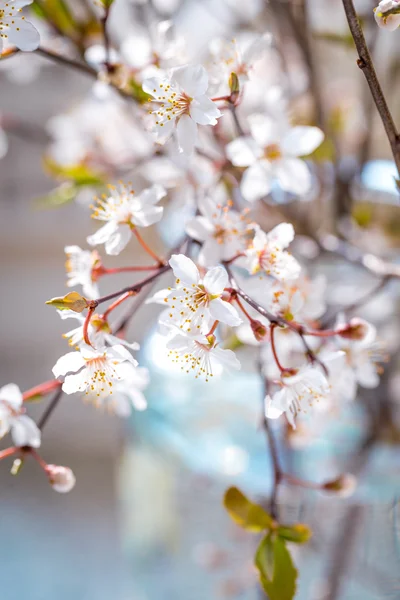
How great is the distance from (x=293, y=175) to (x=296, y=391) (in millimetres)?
131

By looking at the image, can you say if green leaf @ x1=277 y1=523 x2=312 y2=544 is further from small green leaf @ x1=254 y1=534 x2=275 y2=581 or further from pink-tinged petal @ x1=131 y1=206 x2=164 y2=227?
pink-tinged petal @ x1=131 y1=206 x2=164 y2=227

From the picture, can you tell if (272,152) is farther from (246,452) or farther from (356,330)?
(246,452)

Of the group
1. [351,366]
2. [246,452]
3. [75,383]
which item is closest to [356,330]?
[351,366]

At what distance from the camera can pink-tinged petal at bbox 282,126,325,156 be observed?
356 millimetres

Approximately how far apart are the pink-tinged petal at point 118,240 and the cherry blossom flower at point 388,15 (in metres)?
0.14

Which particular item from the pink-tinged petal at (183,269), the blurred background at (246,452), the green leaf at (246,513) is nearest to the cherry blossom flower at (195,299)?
the pink-tinged petal at (183,269)

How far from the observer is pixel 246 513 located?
321 mm

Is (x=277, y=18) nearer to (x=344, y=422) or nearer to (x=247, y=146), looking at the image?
(x=247, y=146)

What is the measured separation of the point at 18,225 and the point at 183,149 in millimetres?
1176

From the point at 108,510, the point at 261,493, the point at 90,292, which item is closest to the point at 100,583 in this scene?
the point at 108,510

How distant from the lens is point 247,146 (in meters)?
0.34

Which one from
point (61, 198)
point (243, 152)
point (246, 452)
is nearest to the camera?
point (243, 152)

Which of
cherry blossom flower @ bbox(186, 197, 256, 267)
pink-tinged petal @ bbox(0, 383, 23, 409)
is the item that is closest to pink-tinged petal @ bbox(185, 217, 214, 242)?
cherry blossom flower @ bbox(186, 197, 256, 267)

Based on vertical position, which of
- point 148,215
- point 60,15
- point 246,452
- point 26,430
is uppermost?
point 60,15
